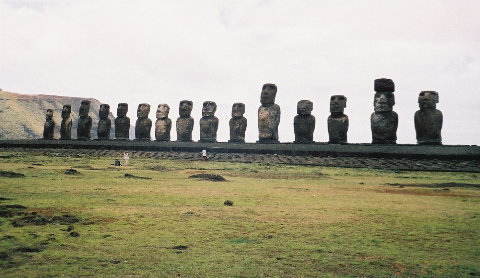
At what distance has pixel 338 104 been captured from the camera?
18203 millimetres

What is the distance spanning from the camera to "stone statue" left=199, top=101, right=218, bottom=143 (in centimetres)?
2173

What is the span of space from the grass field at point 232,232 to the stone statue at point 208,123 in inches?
539

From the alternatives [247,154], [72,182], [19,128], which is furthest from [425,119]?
[19,128]

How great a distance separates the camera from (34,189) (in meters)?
7.20

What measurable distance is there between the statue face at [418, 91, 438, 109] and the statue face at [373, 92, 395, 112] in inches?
41.2

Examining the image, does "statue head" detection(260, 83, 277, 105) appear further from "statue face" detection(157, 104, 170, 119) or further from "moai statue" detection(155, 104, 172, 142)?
"statue face" detection(157, 104, 170, 119)

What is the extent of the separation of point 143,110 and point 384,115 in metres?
12.6

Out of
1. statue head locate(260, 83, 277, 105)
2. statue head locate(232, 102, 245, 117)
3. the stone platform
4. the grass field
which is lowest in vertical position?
the grass field

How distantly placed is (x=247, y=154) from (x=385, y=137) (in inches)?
209

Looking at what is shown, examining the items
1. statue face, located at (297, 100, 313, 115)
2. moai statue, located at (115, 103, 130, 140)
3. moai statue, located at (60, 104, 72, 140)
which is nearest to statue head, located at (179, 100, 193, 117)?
moai statue, located at (115, 103, 130, 140)

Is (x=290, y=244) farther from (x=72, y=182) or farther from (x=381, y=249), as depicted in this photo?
(x=72, y=182)

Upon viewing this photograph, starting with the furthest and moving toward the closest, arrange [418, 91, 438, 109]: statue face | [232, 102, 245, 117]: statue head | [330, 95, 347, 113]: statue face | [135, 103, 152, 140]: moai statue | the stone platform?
1. [135, 103, 152, 140]: moai statue
2. [232, 102, 245, 117]: statue head
3. [330, 95, 347, 113]: statue face
4. [418, 91, 438, 109]: statue face
5. the stone platform

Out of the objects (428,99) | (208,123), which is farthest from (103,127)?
(428,99)

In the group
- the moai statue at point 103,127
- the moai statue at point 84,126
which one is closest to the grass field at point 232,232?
the moai statue at point 103,127
